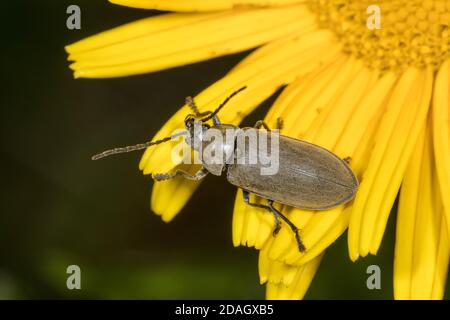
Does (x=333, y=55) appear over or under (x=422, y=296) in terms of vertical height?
over

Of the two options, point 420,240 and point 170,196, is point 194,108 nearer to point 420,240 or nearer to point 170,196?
point 170,196

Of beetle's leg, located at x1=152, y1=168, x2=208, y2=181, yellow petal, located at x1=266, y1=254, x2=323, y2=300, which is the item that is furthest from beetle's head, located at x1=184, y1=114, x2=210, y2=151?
yellow petal, located at x1=266, y1=254, x2=323, y2=300

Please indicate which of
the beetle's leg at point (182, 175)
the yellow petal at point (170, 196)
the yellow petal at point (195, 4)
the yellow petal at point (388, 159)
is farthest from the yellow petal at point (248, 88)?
the yellow petal at point (388, 159)

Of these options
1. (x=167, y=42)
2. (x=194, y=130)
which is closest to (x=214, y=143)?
(x=194, y=130)

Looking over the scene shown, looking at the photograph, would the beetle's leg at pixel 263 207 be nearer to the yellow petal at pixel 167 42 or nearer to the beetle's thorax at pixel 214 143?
the beetle's thorax at pixel 214 143

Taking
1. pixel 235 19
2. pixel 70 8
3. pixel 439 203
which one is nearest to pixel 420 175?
pixel 439 203

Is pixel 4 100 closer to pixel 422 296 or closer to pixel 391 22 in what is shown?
pixel 391 22

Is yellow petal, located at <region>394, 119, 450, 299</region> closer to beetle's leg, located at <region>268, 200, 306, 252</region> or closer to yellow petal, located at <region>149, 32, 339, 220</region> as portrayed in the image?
beetle's leg, located at <region>268, 200, 306, 252</region>
